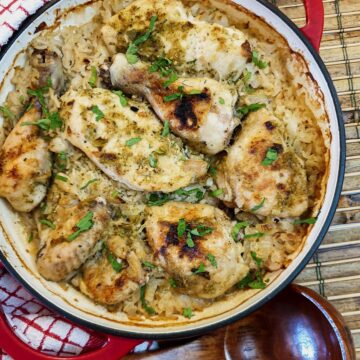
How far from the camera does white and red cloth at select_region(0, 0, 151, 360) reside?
2727 millimetres

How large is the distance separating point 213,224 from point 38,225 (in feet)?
2.87

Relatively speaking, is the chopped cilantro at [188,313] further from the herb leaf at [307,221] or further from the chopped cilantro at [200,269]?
the herb leaf at [307,221]

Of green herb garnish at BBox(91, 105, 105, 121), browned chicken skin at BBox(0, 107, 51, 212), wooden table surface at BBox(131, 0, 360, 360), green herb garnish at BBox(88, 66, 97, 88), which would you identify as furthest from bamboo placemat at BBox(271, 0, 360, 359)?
browned chicken skin at BBox(0, 107, 51, 212)

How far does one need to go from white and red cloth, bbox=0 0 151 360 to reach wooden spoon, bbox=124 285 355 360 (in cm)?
26

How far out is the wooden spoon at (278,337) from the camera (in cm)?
282

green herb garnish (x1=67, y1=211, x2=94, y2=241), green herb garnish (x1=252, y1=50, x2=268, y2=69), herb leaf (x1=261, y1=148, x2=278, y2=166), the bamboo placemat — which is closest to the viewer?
green herb garnish (x1=67, y1=211, x2=94, y2=241)

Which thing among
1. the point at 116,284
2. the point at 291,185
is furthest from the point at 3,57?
the point at 291,185

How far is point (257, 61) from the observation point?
277 centimetres

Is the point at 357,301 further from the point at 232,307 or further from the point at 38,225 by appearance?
the point at 38,225

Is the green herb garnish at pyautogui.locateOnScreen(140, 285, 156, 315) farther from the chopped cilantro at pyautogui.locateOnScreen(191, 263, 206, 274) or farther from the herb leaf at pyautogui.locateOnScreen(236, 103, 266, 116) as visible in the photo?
the herb leaf at pyautogui.locateOnScreen(236, 103, 266, 116)

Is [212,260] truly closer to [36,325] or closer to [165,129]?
[165,129]

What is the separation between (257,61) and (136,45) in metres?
0.63

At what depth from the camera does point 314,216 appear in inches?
104

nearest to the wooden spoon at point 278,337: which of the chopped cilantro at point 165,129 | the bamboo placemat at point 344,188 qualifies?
the bamboo placemat at point 344,188
